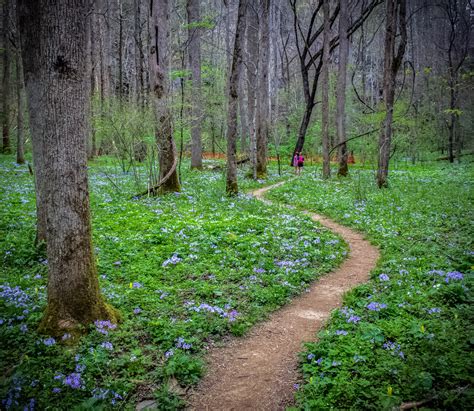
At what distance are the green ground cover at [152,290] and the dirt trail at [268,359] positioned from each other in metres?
0.19

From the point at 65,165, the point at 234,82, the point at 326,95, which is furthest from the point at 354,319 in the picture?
the point at 326,95

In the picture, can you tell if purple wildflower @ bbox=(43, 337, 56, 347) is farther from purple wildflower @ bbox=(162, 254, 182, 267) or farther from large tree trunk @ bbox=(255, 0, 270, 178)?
large tree trunk @ bbox=(255, 0, 270, 178)

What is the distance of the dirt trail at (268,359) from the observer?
3527 millimetres

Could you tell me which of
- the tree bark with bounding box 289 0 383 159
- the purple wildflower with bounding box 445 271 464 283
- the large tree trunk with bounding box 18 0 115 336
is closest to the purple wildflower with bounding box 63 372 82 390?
the large tree trunk with bounding box 18 0 115 336

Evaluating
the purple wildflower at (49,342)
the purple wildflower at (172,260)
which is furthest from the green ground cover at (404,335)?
the purple wildflower at (172,260)

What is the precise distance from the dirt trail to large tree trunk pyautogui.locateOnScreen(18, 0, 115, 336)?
1711 mm

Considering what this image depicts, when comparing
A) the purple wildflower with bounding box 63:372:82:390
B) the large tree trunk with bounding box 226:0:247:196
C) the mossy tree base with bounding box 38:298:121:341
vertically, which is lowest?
the purple wildflower with bounding box 63:372:82:390

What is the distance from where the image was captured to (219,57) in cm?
4375

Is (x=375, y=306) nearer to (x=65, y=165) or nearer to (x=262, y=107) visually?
(x=65, y=165)

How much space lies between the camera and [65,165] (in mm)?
3889

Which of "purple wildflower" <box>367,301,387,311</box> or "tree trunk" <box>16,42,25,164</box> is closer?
"purple wildflower" <box>367,301,387,311</box>

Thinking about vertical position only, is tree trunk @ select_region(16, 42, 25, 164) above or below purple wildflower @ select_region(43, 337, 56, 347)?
above

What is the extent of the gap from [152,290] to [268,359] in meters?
2.27

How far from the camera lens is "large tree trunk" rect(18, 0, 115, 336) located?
373 centimetres
